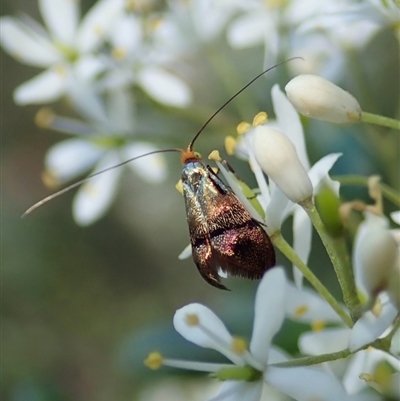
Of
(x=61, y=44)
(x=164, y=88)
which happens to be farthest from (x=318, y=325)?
(x=61, y=44)

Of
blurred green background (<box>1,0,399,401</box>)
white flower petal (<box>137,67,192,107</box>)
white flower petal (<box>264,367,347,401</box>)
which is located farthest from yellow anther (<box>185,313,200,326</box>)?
blurred green background (<box>1,0,399,401</box>)

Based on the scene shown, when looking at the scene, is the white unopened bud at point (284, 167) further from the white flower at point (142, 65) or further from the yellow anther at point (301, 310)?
the white flower at point (142, 65)

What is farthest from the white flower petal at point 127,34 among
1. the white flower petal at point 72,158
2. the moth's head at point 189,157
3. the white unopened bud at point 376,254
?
the white unopened bud at point 376,254

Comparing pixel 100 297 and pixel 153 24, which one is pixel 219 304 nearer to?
pixel 153 24

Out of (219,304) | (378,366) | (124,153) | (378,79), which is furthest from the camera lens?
(378,79)

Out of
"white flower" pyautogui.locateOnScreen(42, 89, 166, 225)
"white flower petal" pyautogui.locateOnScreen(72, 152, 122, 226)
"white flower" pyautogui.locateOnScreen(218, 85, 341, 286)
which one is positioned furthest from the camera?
"white flower petal" pyautogui.locateOnScreen(72, 152, 122, 226)

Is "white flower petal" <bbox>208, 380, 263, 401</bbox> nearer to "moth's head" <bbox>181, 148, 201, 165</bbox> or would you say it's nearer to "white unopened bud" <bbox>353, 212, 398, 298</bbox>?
"white unopened bud" <bbox>353, 212, 398, 298</bbox>

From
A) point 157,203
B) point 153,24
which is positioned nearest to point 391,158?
point 153,24
